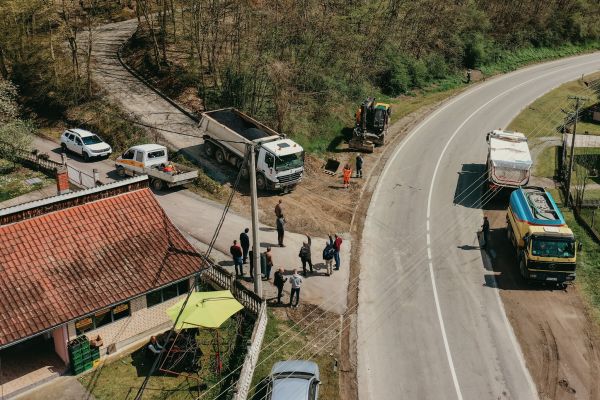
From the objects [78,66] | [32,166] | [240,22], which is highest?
[240,22]

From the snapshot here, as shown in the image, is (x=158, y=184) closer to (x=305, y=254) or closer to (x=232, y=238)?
(x=232, y=238)

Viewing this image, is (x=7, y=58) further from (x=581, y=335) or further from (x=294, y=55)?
(x=581, y=335)

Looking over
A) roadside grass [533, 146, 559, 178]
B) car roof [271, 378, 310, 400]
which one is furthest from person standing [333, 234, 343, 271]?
roadside grass [533, 146, 559, 178]

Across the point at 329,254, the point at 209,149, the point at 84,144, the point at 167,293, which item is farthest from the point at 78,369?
the point at 84,144

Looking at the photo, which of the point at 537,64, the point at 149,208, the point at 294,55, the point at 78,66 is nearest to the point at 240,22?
the point at 294,55

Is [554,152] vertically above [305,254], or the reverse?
[305,254]
